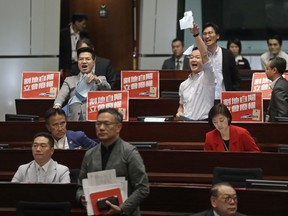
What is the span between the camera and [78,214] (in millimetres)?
7301

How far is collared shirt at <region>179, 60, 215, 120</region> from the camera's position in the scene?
29.3ft

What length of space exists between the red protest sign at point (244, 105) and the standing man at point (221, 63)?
0.80m

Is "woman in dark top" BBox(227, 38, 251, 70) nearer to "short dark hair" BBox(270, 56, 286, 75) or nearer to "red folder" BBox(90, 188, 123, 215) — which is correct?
"short dark hair" BBox(270, 56, 286, 75)

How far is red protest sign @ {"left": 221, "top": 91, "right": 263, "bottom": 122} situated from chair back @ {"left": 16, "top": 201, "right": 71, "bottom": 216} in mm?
2735

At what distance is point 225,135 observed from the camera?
8.19 m

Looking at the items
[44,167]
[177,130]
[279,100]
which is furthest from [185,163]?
[279,100]

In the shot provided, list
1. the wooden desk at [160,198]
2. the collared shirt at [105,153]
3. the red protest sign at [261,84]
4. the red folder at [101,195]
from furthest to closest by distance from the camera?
1. the red protest sign at [261,84]
2. the wooden desk at [160,198]
3. the collared shirt at [105,153]
4. the red folder at [101,195]

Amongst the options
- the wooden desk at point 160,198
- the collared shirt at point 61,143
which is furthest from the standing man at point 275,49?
the wooden desk at point 160,198

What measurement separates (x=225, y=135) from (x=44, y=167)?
172cm

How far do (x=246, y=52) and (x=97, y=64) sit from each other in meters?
4.12

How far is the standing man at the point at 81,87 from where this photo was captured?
9.32 metres

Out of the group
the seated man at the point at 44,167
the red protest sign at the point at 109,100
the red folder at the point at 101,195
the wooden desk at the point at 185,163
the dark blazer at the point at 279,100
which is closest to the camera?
the red folder at the point at 101,195

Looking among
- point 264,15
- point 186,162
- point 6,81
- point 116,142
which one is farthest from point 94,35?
point 116,142

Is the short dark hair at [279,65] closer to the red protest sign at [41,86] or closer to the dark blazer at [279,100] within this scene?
the dark blazer at [279,100]
